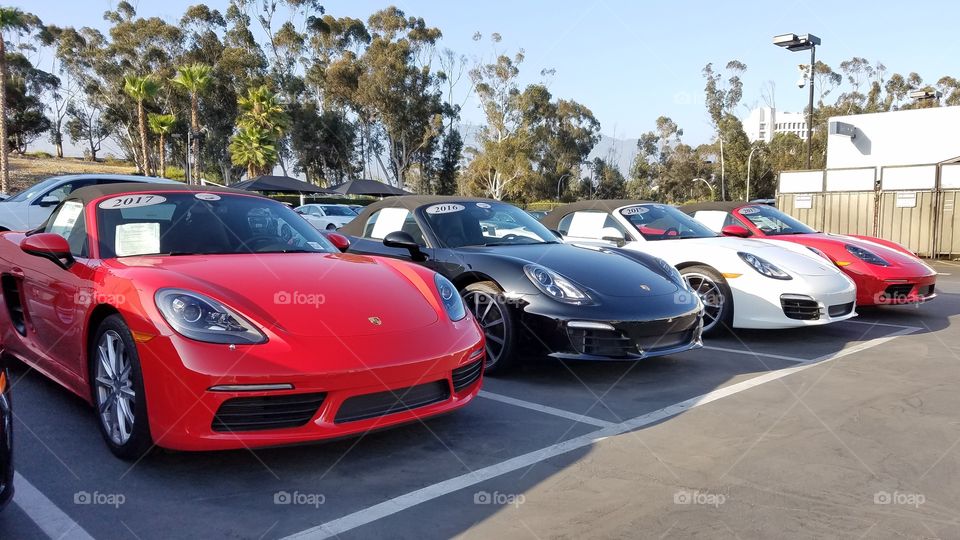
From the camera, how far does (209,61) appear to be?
46188 mm

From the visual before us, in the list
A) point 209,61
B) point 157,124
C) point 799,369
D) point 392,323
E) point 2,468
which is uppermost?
point 209,61

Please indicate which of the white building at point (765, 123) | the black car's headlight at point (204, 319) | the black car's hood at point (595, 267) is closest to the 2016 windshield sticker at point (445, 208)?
the black car's hood at point (595, 267)

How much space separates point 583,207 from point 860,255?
3.08m

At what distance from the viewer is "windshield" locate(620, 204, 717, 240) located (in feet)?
23.0

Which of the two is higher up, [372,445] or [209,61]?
[209,61]

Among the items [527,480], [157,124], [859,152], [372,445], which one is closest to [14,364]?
[372,445]

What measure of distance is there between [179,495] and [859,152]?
Answer: 30202mm

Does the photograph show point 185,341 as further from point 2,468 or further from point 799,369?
point 799,369

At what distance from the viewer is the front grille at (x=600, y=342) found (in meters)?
4.53

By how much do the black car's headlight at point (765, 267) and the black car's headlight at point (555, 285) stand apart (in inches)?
92.8

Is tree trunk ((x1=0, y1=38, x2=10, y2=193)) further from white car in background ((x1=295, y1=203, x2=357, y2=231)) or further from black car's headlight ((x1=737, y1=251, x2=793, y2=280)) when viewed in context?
black car's headlight ((x1=737, y1=251, x2=793, y2=280))

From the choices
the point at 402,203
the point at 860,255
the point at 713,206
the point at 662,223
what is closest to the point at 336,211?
the point at 713,206

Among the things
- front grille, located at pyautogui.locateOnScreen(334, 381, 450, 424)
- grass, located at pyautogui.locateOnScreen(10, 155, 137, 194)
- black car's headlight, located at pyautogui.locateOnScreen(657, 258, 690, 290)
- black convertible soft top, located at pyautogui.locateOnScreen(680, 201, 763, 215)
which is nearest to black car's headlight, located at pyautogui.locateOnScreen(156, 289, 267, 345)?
front grille, located at pyautogui.locateOnScreen(334, 381, 450, 424)

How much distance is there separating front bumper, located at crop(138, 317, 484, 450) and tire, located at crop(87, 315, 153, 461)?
0.07m
